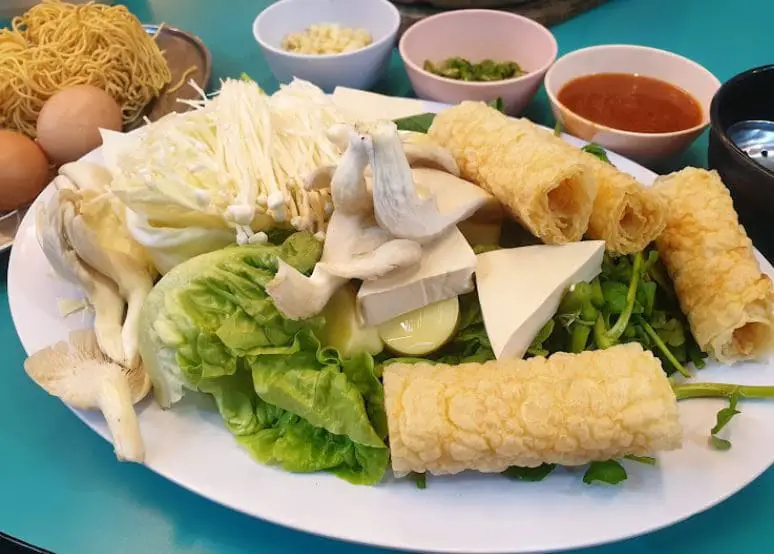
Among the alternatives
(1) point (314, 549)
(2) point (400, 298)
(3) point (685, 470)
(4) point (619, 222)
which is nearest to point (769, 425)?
(3) point (685, 470)

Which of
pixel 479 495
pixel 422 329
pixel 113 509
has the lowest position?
pixel 113 509

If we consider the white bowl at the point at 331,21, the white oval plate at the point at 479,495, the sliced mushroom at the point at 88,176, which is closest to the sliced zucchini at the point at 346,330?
the white oval plate at the point at 479,495

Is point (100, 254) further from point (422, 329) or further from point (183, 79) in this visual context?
point (183, 79)

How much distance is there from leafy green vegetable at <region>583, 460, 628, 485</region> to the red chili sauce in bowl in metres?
1.41

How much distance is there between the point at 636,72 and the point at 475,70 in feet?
2.12

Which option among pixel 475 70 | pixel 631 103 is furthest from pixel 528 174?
pixel 475 70

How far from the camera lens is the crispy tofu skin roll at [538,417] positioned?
1.36m

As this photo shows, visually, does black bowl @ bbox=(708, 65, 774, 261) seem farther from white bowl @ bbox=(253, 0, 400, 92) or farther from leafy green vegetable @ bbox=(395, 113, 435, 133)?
white bowl @ bbox=(253, 0, 400, 92)

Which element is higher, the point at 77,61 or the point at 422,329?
the point at 77,61

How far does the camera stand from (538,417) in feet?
4.51

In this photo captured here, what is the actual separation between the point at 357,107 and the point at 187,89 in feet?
3.28

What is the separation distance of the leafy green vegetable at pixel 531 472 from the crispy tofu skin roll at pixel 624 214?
0.61 meters

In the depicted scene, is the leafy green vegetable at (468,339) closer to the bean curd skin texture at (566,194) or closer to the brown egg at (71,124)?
the bean curd skin texture at (566,194)

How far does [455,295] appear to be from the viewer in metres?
1.69
